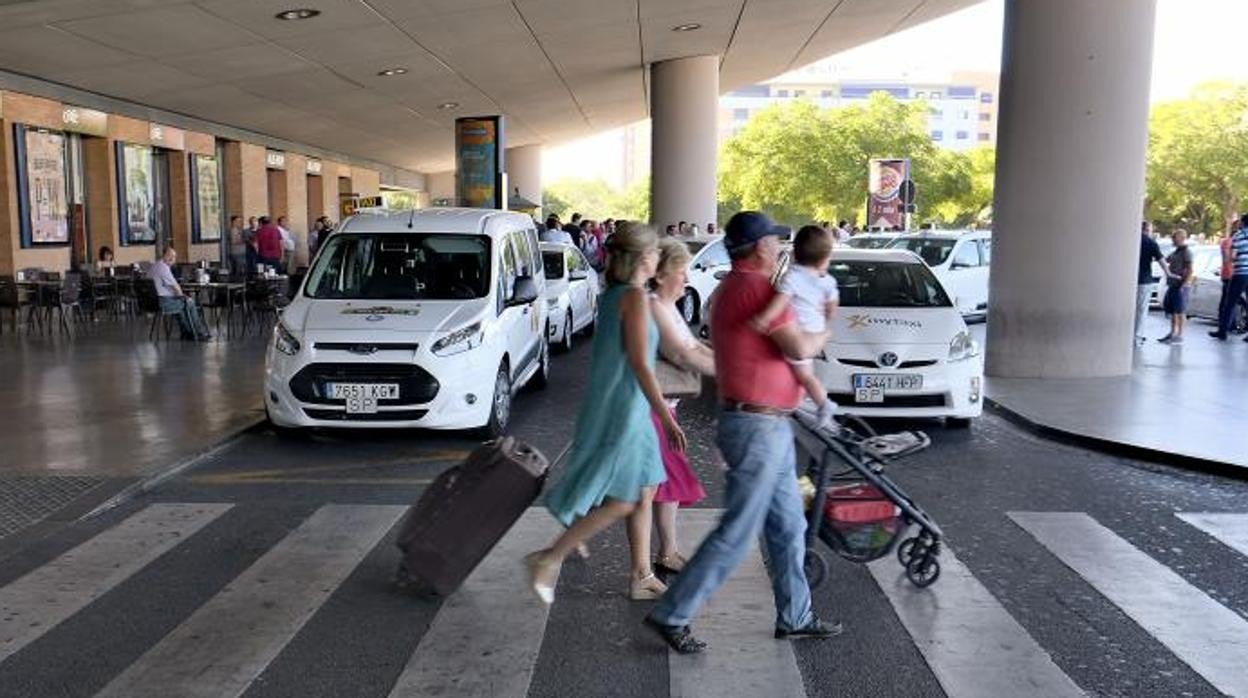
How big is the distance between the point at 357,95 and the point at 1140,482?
21.0m

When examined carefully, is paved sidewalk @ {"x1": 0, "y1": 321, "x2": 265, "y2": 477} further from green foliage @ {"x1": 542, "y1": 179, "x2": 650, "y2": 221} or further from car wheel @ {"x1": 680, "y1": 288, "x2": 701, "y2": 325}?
green foliage @ {"x1": 542, "y1": 179, "x2": 650, "y2": 221}

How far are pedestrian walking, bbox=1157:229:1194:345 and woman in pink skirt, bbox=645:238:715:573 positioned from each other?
13106 mm

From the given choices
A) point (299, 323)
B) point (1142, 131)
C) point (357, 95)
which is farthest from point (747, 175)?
point (299, 323)

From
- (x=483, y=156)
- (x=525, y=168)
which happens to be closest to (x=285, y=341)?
(x=483, y=156)

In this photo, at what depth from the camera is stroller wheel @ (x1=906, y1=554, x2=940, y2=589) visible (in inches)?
206

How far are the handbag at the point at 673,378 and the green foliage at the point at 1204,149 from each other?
51.9 m

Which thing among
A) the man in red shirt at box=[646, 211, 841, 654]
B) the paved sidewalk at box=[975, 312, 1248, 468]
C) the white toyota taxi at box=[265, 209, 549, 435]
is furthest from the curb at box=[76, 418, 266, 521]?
the paved sidewalk at box=[975, 312, 1248, 468]

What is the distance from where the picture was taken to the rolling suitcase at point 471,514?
193 inches

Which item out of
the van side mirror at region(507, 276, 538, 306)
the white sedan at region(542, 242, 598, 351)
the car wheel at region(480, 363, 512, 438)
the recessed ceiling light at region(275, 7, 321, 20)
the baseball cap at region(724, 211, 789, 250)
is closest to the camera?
the baseball cap at region(724, 211, 789, 250)

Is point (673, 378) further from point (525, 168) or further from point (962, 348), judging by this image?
point (525, 168)

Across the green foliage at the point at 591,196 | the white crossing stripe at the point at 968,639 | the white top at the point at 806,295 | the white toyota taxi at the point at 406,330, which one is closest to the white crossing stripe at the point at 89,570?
the white toyota taxi at the point at 406,330

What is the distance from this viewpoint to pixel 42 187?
1958 centimetres

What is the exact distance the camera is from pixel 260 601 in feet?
16.6

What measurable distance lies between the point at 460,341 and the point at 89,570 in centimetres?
353
